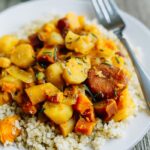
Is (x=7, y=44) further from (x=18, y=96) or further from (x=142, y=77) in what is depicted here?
(x=142, y=77)

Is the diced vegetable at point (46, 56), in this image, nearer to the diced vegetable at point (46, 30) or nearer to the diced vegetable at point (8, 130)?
the diced vegetable at point (46, 30)

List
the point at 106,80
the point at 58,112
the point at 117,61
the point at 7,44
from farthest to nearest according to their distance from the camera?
1. the point at 7,44
2. the point at 117,61
3. the point at 106,80
4. the point at 58,112

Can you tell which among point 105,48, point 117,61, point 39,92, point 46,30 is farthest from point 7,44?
point 117,61

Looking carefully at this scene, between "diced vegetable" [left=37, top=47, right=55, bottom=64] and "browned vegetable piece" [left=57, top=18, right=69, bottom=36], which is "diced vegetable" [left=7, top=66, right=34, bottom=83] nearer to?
"diced vegetable" [left=37, top=47, right=55, bottom=64]

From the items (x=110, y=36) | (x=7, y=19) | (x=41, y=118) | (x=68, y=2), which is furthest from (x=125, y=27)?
(x=41, y=118)

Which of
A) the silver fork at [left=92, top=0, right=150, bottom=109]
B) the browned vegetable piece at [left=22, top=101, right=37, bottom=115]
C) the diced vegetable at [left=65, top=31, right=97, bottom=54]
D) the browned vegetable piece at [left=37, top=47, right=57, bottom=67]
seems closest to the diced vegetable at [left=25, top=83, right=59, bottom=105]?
the browned vegetable piece at [left=22, top=101, right=37, bottom=115]

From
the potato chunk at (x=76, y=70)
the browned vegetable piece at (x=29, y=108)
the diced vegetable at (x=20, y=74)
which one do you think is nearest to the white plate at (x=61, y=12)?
the potato chunk at (x=76, y=70)
